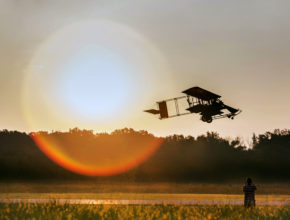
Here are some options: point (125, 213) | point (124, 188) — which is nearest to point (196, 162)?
point (124, 188)

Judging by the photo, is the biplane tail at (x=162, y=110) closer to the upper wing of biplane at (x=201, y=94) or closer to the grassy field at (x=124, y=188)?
the upper wing of biplane at (x=201, y=94)

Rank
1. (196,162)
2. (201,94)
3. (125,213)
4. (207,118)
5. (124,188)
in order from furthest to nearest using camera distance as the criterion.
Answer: (196,162), (124,188), (201,94), (207,118), (125,213)

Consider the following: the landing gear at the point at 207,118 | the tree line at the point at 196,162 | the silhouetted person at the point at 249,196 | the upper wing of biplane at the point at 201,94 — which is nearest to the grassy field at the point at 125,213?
the silhouetted person at the point at 249,196

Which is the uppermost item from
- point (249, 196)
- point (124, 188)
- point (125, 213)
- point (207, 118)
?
point (207, 118)

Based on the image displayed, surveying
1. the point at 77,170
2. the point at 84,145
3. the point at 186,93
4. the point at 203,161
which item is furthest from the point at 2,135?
the point at 186,93

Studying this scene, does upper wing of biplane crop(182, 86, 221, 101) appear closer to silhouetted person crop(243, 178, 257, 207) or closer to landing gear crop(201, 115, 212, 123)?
landing gear crop(201, 115, 212, 123)

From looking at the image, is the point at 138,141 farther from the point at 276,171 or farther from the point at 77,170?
the point at 276,171

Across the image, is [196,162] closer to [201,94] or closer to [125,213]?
[201,94]

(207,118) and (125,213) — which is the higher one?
(207,118)

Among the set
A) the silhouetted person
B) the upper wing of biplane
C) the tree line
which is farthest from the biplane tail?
the tree line
